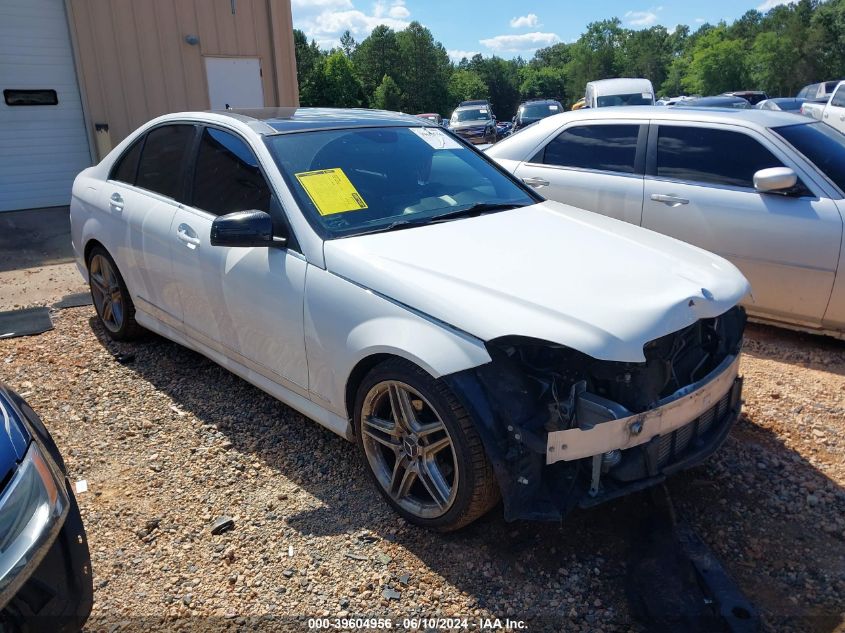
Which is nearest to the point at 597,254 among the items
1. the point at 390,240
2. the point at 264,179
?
the point at 390,240

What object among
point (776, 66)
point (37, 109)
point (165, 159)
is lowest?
point (165, 159)

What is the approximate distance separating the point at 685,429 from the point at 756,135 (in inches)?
115

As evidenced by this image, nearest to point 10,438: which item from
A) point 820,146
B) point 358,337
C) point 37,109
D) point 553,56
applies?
point 358,337

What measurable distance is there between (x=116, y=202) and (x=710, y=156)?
416 cm

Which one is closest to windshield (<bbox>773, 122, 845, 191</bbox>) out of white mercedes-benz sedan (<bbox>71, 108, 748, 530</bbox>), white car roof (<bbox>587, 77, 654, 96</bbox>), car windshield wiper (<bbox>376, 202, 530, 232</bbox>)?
white mercedes-benz sedan (<bbox>71, 108, 748, 530</bbox>)

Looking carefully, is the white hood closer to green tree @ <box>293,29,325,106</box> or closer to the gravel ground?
the gravel ground

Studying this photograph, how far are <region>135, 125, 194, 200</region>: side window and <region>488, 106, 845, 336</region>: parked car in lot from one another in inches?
111

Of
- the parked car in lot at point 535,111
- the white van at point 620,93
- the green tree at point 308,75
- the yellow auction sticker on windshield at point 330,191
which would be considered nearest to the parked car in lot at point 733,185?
the yellow auction sticker on windshield at point 330,191

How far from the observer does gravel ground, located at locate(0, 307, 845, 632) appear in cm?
245

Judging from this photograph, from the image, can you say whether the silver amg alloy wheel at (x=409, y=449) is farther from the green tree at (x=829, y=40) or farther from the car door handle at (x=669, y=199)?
the green tree at (x=829, y=40)

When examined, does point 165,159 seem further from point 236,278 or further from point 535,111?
point 535,111

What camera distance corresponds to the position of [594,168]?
17.5 feet

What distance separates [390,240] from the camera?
2951mm

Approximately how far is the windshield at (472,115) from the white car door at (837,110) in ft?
46.5
